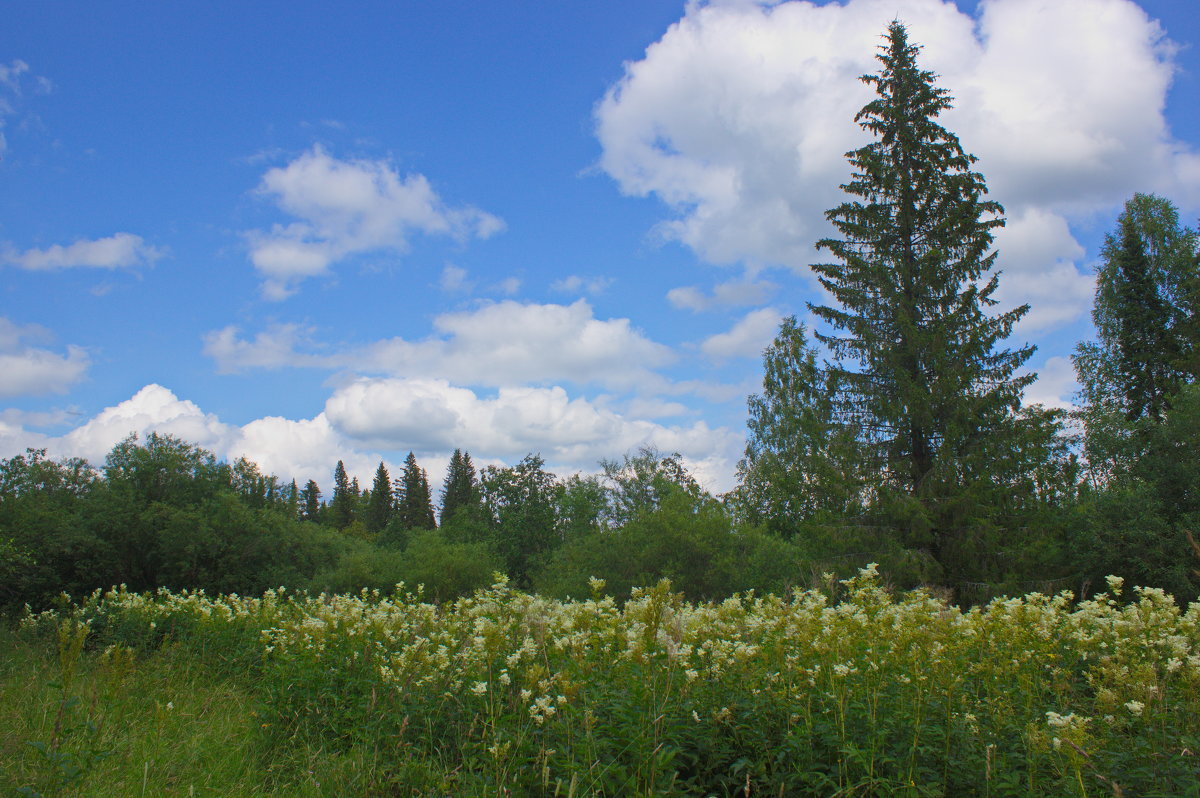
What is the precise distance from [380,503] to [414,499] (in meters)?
6.08

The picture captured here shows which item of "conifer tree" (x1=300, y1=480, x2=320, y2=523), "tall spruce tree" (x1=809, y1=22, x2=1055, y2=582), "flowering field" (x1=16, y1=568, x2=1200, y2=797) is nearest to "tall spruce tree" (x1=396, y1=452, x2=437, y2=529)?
"conifer tree" (x1=300, y1=480, x2=320, y2=523)

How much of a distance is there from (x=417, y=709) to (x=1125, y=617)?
4668 millimetres

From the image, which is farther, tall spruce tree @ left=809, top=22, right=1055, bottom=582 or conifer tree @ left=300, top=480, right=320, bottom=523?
conifer tree @ left=300, top=480, right=320, bottom=523

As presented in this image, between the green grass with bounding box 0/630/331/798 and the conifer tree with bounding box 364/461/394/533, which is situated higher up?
the conifer tree with bounding box 364/461/394/533

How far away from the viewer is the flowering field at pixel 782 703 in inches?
120

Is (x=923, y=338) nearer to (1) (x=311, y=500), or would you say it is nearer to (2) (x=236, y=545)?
(2) (x=236, y=545)

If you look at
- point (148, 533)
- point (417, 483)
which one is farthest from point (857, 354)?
point (417, 483)

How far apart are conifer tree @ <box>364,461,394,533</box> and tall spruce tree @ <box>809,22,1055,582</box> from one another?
6376 cm

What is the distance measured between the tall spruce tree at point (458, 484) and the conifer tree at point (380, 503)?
6748mm

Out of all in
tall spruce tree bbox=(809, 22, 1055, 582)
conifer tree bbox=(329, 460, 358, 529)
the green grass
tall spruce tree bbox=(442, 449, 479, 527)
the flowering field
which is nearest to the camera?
the flowering field

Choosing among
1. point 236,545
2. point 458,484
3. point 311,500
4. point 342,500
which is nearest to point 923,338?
point 236,545

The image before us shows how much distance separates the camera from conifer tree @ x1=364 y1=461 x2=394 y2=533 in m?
74.8

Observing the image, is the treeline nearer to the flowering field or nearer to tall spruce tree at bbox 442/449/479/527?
the flowering field

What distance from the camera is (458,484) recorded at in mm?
70938
